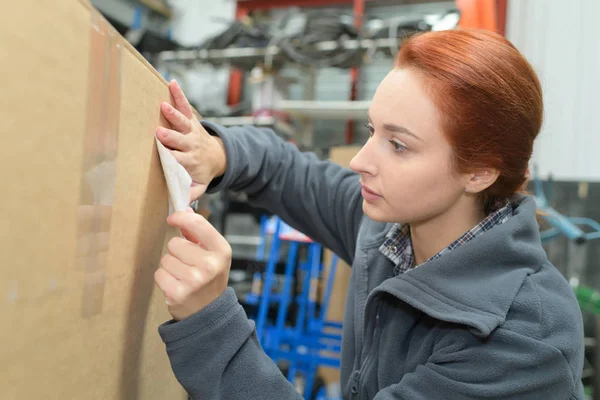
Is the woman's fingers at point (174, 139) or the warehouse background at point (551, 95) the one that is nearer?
the woman's fingers at point (174, 139)

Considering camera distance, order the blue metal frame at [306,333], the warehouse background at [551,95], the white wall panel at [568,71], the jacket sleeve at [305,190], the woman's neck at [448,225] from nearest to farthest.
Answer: the woman's neck at [448,225], the jacket sleeve at [305,190], the blue metal frame at [306,333], the warehouse background at [551,95], the white wall panel at [568,71]

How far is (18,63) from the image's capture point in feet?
1.19

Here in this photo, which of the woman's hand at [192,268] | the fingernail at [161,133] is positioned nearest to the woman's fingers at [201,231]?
the woman's hand at [192,268]

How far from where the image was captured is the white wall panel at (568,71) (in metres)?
2.77

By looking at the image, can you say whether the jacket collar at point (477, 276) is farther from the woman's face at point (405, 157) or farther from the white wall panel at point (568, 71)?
the white wall panel at point (568, 71)

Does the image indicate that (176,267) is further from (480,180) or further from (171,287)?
(480,180)

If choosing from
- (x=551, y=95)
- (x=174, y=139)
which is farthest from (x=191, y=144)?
(x=551, y=95)

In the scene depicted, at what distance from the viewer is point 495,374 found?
2.17 feet

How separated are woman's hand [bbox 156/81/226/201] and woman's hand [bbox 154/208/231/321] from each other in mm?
145

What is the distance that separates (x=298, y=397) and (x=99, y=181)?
401 millimetres

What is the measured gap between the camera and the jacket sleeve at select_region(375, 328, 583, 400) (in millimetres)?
659

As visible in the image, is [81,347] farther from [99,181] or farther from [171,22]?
[171,22]

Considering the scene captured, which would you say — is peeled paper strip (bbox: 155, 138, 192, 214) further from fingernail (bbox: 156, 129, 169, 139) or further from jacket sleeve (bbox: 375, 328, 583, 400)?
jacket sleeve (bbox: 375, 328, 583, 400)

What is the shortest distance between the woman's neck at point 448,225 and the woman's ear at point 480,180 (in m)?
0.03
